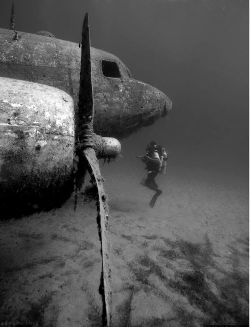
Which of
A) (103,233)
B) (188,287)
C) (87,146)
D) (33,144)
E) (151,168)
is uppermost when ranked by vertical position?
(33,144)

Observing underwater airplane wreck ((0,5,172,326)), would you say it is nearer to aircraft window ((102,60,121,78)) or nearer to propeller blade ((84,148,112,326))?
propeller blade ((84,148,112,326))

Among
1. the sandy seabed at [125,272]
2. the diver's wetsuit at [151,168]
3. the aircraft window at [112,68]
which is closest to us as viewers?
the sandy seabed at [125,272]

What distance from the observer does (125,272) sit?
5.21m

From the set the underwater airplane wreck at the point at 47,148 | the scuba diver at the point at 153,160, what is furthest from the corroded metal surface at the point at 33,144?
the scuba diver at the point at 153,160

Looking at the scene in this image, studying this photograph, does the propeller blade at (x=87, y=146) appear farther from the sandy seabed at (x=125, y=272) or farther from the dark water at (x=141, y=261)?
the dark water at (x=141, y=261)

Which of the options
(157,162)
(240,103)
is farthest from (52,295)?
(240,103)

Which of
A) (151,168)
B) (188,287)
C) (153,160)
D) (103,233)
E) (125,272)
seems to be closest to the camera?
(103,233)

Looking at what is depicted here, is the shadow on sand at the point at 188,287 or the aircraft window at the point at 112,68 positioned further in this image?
the aircraft window at the point at 112,68

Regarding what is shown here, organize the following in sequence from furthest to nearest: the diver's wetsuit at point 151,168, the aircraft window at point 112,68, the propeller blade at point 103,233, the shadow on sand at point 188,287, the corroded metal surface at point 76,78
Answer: the diver's wetsuit at point 151,168 < the aircraft window at point 112,68 < the corroded metal surface at point 76,78 < the shadow on sand at point 188,287 < the propeller blade at point 103,233

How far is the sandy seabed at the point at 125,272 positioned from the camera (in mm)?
3988

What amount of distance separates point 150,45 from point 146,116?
8027 centimetres

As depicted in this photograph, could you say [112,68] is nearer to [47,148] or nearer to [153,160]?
[153,160]

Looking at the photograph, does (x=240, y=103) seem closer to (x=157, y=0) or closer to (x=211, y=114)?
(x=211, y=114)

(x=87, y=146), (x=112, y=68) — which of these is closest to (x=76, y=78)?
(x=112, y=68)
